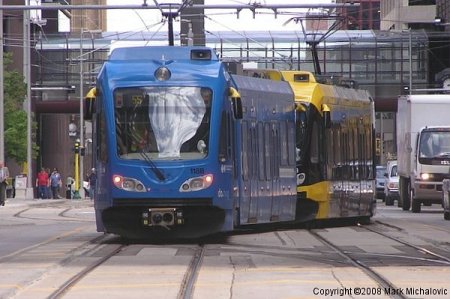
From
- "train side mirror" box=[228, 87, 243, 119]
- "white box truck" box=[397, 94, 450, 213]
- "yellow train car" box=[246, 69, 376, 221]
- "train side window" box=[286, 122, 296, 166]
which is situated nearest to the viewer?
"train side mirror" box=[228, 87, 243, 119]

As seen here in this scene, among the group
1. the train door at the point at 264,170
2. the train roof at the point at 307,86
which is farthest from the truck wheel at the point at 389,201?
the train door at the point at 264,170

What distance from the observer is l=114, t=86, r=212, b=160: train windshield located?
826 inches

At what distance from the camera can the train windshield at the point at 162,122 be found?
68.8 ft

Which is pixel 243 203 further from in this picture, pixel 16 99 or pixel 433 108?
pixel 16 99

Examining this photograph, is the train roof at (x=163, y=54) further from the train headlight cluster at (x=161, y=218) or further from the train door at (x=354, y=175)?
the train door at (x=354, y=175)

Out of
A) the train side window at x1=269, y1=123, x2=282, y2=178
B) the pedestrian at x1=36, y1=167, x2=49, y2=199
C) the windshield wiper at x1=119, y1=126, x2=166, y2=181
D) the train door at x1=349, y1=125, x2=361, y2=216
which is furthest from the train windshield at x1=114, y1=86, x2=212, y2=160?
the pedestrian at x1=36, y1=167, x2=49, y2=199

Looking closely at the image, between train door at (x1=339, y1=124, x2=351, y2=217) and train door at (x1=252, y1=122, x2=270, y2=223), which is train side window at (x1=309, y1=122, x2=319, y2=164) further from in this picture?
train door at (x1=252, y1=122, x2=270, y2=223)

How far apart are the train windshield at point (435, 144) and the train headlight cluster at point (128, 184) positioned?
65.2 ft

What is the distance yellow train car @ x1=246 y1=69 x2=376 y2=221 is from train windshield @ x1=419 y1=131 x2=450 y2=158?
8229mm

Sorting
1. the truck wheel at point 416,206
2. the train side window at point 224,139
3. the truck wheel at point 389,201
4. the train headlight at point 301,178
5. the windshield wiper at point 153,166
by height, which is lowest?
the truck wheel at point 389,201

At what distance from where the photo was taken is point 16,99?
65.1 metres

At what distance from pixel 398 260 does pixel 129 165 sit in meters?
5.25

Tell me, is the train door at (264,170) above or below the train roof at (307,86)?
below

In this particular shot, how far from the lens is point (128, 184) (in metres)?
20.9
